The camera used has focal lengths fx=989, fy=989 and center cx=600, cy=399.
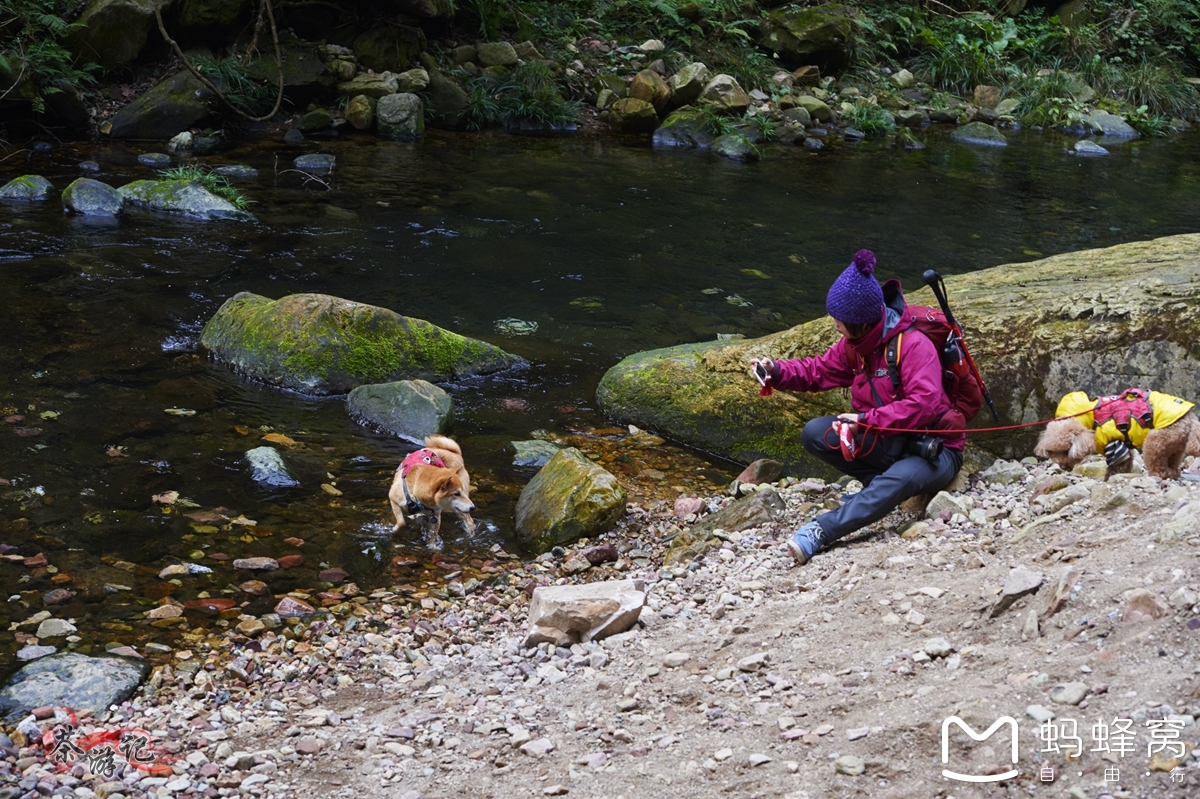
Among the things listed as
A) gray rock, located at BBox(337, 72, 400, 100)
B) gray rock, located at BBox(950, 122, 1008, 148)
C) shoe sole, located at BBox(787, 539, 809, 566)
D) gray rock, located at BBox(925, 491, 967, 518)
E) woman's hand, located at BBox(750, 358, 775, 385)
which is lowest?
gray rock, located at BBox(337, 72, 400, 100)

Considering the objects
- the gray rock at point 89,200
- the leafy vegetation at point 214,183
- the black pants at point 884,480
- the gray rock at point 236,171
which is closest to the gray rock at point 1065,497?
the black pants at point 884,480

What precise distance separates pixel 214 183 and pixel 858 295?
10797 mm

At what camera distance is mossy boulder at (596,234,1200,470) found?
6082mm

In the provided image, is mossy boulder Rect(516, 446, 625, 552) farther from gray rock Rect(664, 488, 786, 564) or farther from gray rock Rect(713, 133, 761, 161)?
gray rock Rect(713, 133, 761, 161)

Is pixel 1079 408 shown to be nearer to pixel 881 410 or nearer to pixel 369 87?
pixel 881 410

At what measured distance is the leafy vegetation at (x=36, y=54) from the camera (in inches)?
576

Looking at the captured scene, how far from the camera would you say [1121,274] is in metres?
6.77

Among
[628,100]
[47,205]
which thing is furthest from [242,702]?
[628,100]

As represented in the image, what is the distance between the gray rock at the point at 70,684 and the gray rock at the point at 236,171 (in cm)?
1094

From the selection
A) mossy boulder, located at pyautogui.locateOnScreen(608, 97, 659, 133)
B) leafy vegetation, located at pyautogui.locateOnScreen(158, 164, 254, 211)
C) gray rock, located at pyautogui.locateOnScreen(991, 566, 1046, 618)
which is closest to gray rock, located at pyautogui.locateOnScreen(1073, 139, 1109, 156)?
mossy boulder, located at pyautogui.locateOnScreen(608, 97, 659, 133)

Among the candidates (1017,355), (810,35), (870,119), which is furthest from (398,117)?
(1017,355)

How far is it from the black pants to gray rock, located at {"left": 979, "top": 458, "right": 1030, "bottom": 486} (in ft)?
1.60

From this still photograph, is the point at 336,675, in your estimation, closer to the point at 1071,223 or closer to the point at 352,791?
the point at 352,791

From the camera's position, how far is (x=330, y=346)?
8461 millimetres
